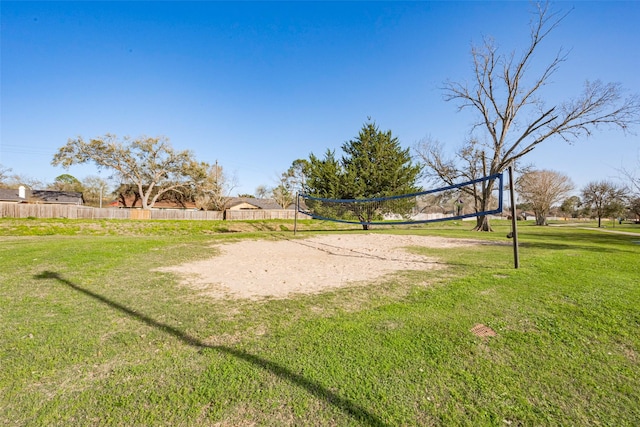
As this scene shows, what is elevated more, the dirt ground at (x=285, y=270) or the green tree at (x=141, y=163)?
the green tree at (x=141, y=163)

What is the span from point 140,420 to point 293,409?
96 centimetres

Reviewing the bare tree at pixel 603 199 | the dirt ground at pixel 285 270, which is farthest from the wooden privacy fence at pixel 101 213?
the bare tree at pixel 603 199

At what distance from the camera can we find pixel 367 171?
75.7 ft

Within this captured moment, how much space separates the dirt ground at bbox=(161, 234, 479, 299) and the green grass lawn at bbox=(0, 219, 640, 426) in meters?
0.54

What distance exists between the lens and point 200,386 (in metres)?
2.13

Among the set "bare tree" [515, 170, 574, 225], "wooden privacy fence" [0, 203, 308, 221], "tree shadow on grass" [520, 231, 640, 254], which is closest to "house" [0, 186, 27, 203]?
"wooden privacy fence" [0, 203, 308, 221]

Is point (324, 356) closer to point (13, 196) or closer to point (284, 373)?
point (284, 373)

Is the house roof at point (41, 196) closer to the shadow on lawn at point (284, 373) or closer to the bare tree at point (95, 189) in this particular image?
the bare tree at point (95, 189)

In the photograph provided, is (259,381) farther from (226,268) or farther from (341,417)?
(226,268)

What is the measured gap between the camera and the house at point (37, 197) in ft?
123

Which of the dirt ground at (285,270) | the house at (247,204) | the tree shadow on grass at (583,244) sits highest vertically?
the house at (247,204)

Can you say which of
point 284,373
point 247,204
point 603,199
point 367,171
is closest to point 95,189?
point 247,204

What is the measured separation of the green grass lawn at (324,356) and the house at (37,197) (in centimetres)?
4788

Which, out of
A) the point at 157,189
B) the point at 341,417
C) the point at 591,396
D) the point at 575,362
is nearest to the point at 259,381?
the point at 341,417
